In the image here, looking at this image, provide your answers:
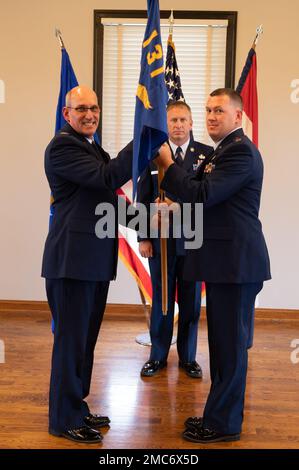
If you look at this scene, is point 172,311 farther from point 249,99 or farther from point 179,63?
point 179,63

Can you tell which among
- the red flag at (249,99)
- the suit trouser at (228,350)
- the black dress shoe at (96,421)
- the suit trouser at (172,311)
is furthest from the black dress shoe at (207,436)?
the red flag at (249,99)

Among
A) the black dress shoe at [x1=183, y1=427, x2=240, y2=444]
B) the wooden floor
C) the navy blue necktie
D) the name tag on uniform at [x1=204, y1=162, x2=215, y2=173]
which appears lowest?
the wooden floor

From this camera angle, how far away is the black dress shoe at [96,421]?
2785 mm

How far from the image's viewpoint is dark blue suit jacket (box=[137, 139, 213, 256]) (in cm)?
356

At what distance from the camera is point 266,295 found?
5008 millimetres

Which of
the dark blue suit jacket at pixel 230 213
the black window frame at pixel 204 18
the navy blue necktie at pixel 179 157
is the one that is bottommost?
the dark blue suit jacket at pixel 230 213

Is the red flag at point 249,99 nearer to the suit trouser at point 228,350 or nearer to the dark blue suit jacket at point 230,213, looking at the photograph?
the dark blue suit jacket at point 230,213

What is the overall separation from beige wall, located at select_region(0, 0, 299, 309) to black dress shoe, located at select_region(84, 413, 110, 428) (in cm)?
225

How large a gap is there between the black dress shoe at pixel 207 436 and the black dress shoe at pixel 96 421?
38 cm

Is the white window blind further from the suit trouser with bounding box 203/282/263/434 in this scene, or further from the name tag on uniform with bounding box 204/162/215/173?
the suit trouser with bounding box 203/282/263/434

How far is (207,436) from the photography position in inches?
104

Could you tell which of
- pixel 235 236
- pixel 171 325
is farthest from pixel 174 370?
pixel 235 236

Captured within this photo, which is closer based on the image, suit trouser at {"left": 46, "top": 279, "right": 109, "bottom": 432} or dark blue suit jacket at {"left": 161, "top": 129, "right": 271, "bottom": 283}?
dark blue suit jacket at {"left": 161, "top": 129, "right": 271, "bottom": 283}

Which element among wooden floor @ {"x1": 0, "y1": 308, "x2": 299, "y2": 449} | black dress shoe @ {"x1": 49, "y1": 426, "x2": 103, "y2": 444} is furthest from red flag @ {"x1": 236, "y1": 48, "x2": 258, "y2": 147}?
black dress shoe @ {"x1": 49, "y1": 426, "x2": 103, "y2": 444}
